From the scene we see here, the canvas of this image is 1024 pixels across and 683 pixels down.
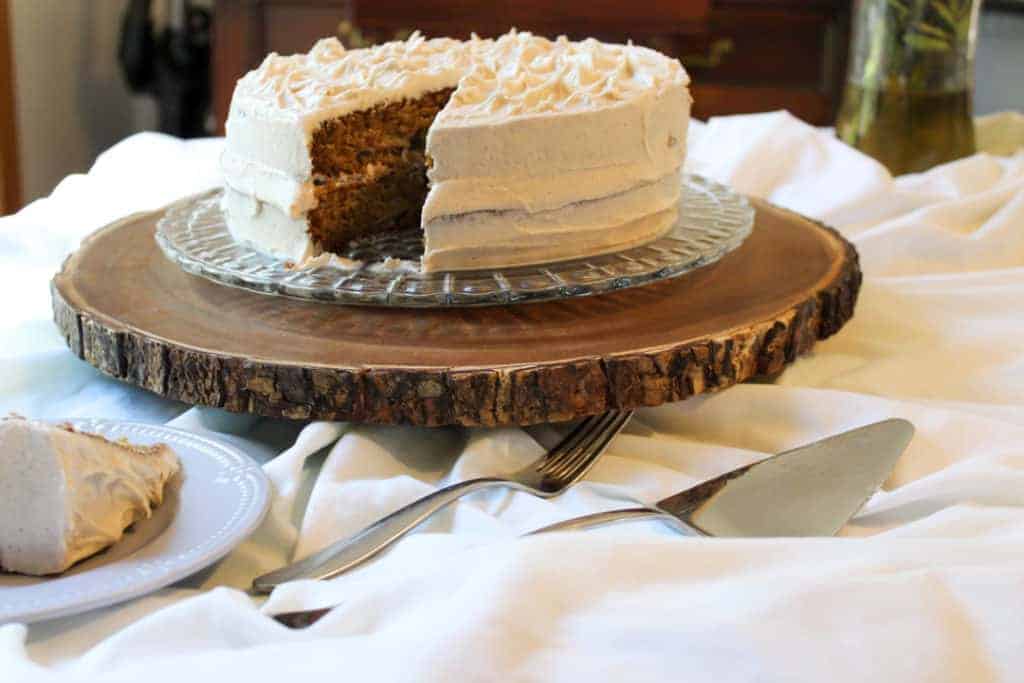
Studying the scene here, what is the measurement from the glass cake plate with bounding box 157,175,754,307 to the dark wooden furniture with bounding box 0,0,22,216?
2341 millimetres

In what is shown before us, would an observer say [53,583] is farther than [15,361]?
No

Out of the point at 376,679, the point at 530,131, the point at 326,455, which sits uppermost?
the point at 530,131

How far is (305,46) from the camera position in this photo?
13.4 feet

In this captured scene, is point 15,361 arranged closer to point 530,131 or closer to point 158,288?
point 158,288

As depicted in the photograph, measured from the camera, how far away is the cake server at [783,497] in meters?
1.10

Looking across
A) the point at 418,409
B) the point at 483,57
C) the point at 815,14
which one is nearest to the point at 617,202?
the point at 483,57

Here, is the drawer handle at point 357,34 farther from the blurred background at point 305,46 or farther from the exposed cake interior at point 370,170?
the exposed cake interior at point 370,170

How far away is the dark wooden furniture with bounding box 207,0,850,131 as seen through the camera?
152 inches

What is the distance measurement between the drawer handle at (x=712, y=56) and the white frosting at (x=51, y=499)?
342cm

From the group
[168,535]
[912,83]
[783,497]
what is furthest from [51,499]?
[912,83]

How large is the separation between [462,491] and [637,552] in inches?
8.4

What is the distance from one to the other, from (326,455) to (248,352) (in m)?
0.15

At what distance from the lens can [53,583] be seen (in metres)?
0.96

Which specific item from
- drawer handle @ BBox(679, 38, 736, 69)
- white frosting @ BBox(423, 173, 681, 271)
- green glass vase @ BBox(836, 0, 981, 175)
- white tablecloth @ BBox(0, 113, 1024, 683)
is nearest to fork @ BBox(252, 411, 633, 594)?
white tablecloth @ BBox(0, 113, 1024, 683)
